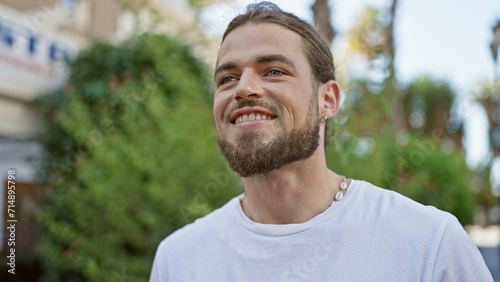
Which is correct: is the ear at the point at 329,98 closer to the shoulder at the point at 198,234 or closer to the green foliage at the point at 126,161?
the shoulder at the point at 198,234

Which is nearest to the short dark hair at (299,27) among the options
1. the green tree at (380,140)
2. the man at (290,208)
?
the man at (290,208)

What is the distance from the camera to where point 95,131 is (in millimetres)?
5230

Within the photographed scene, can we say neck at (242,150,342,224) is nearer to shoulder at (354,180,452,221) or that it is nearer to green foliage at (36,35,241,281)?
shoulder at (354,180,452,221)

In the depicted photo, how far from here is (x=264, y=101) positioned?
163 centimetres

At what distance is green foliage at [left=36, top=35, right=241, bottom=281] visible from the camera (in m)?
4.27

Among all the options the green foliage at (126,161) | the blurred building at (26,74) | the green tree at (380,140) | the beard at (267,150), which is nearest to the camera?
the beard at (267,150)

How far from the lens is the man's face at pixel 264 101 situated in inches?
62.8

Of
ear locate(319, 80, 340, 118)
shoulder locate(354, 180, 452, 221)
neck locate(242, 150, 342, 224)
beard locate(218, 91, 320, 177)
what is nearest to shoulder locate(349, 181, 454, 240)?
shoulder locate(354, 180, 452, 221)

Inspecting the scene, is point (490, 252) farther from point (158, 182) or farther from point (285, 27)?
point (285, 27)

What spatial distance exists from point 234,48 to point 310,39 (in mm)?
316

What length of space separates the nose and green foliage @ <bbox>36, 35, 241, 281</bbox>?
1442mm

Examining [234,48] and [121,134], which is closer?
[234,48]

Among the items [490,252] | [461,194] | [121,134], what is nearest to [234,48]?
[121,134]

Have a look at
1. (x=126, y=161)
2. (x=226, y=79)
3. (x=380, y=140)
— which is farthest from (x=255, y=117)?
(x=126, y=161)
